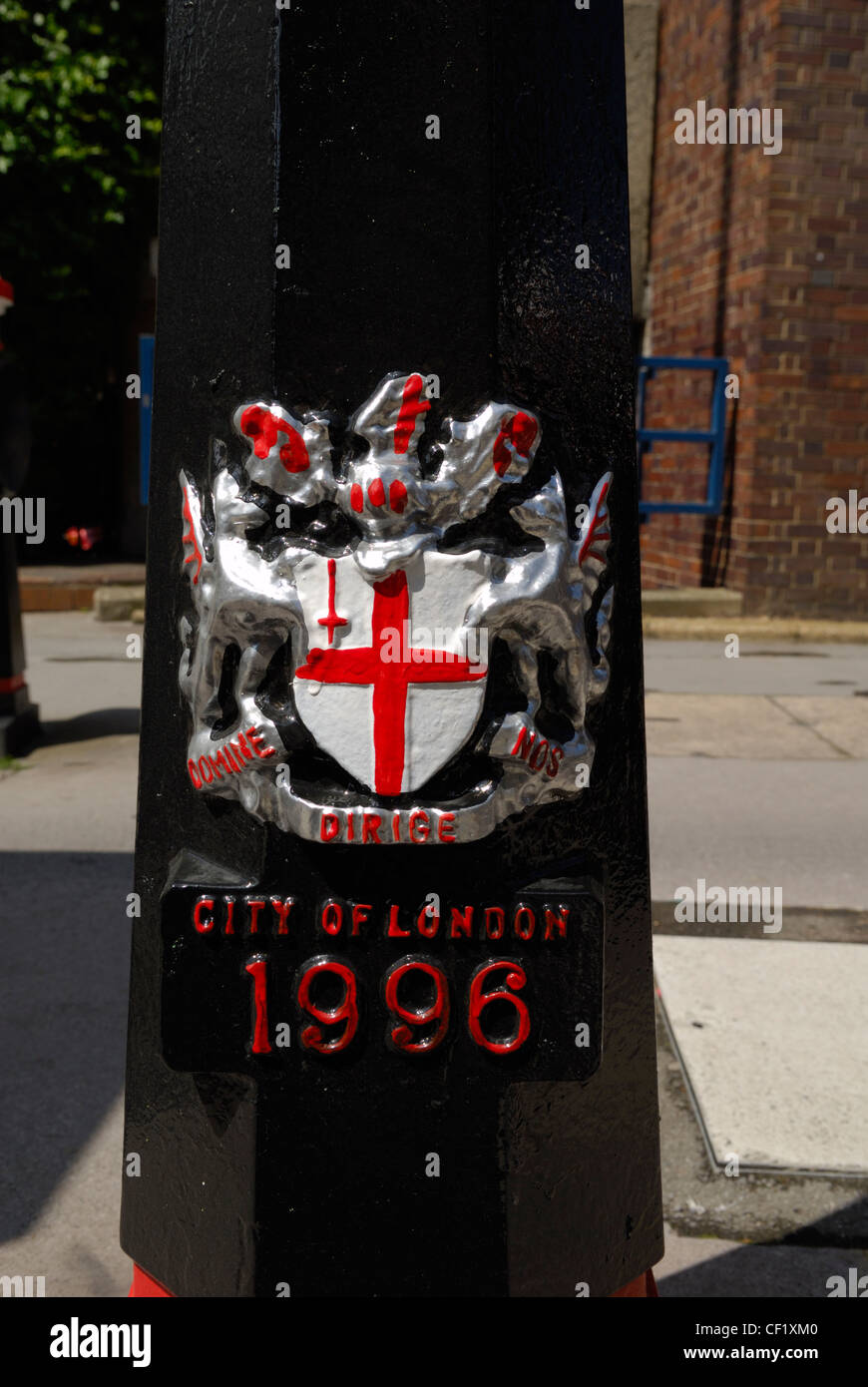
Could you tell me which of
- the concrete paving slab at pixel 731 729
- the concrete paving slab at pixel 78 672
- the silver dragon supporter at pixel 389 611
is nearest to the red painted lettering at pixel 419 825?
the silver dragon supporter at pixel 389 611

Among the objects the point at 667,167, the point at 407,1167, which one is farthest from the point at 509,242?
the point at 667,167

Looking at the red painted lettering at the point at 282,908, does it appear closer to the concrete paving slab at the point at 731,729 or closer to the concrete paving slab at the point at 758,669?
the concrete paving slab at the point at 731,729

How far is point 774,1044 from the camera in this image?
344 cm

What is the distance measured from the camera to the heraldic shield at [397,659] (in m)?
1.52

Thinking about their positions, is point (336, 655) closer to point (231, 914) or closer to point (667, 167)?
point (231, 914)

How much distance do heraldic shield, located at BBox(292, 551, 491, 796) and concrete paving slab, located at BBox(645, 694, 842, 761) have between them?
17.4ft

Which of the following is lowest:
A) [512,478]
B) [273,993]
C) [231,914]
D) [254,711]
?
[273,993]

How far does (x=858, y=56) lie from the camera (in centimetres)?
1009

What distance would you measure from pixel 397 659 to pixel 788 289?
999cm

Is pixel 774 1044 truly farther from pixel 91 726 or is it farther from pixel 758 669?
pixel 758 669

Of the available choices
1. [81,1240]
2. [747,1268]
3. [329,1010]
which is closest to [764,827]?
[747,1268]

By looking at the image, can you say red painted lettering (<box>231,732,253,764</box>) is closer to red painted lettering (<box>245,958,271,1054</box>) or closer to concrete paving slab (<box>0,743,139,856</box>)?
red painted lettering (<box>245,958,271,1054</box>)

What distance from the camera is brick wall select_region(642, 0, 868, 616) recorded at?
33.3ft

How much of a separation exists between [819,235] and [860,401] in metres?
1.37
